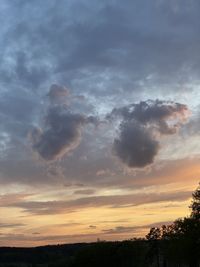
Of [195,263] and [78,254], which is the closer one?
[195,263]

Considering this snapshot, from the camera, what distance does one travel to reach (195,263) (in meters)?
101

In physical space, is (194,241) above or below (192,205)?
below

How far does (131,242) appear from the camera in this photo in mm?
175875

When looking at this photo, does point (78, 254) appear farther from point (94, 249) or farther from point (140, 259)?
point (140, 259)

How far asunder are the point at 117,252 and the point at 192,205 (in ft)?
277

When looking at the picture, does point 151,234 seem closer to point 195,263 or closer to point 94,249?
point 94,249

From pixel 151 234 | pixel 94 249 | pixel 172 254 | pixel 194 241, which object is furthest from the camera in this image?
pixel 94 249

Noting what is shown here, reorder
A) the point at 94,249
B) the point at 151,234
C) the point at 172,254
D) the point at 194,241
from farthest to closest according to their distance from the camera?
the point at 94,249
the point at 151,234
the point at 172,254
the point at 194,241

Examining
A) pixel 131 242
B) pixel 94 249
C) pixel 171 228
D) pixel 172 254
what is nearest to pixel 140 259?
pixel 131 242

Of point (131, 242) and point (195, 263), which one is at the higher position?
point (131, 242)

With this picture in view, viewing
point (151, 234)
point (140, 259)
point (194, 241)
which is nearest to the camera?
point (194, 241)

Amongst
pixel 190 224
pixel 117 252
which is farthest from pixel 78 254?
pixel 190 224

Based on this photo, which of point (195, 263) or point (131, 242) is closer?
point (195, 263)

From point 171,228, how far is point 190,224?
4629 cm
